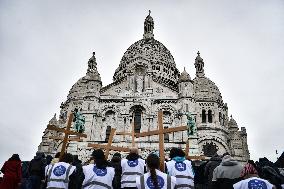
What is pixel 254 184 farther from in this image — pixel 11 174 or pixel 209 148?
pixel 209 148

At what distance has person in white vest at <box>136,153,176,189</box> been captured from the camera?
5926 mm

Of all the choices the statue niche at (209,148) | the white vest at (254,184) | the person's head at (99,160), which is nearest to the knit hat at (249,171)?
the white vest at (254,184)

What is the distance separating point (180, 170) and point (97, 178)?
6.00ft

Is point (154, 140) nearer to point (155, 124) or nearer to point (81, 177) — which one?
point (155, 124)

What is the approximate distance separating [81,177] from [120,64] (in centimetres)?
3778

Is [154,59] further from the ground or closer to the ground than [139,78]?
further from the ground

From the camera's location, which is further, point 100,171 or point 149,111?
point 149,111

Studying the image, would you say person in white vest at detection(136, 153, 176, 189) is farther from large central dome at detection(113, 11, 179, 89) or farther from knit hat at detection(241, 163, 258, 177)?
large central dome at detection(113, 11, 179, 89)

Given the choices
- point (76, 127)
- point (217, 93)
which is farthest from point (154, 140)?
point (217, 93)

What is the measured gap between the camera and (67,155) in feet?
25.5

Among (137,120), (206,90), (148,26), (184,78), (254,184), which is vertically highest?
(148,26)

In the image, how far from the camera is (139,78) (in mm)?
32344

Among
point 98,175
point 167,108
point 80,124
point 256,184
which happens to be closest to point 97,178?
point 98,175

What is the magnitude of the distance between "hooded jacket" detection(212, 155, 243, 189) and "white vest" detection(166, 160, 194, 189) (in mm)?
743
